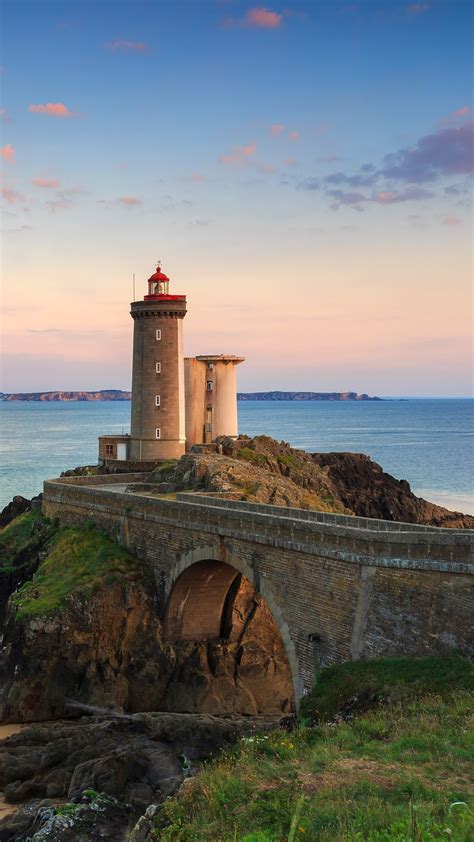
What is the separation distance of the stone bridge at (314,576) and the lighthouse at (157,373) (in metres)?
16.3

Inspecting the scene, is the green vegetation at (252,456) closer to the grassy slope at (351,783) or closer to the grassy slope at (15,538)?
the grassy slope at (15,538)

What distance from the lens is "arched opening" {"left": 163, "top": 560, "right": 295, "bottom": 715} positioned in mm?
29141

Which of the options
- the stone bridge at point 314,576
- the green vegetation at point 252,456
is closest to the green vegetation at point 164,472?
the green vegetation at point 252,456

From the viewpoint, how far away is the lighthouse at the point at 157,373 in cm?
4812

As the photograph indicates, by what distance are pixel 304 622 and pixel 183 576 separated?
Answer: 26.5ft

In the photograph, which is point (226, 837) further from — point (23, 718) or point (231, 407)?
point (231, 407)

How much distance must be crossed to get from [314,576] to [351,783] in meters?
10.2

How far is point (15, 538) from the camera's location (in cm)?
4216

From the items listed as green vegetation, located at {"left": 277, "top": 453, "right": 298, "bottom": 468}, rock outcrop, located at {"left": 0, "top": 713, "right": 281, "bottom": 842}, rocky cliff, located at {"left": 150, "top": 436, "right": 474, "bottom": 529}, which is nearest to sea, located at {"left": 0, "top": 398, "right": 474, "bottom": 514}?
rocky cliff, located at {"left": 150, "top": 436, "right": 474, "bottom": 529}

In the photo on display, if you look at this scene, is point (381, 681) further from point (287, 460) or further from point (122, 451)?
point (122, 451)

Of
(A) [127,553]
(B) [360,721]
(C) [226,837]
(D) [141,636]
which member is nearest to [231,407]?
(A) [127,553]

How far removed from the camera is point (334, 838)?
938cm

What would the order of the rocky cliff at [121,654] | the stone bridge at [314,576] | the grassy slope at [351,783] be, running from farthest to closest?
the rocky cliff at [121,654], the stone bridge at [314,576], the grassy slope at [351,783]

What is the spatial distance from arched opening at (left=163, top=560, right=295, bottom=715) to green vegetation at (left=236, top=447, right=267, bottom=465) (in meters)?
14.3
